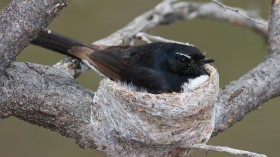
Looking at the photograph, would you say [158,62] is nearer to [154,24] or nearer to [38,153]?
[154,24]

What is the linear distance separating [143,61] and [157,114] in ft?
3.23

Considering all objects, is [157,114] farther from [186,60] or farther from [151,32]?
[151,32]

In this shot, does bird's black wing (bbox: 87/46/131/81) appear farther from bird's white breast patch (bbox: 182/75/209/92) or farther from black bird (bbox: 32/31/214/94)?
bird's white breast patch (bbox: 182/75/209/92)

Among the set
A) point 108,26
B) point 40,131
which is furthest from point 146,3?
point 40,131

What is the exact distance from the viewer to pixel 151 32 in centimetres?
852

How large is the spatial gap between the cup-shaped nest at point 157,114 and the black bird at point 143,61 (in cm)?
52

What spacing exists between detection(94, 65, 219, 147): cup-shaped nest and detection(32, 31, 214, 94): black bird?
1.70ft

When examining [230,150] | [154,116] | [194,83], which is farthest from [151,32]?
[230,150]

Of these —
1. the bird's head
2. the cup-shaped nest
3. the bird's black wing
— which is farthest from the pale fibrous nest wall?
the bird's black wing

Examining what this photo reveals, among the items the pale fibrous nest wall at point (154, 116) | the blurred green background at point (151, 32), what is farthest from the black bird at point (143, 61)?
the blurred green background at point (151, 32)

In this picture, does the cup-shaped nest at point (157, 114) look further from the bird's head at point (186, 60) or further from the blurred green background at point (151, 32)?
the blurred green background at point (151, 32)

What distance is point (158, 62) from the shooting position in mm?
5859

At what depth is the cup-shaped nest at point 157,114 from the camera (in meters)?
4.91

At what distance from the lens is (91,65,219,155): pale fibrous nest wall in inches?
193
